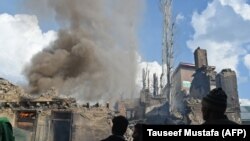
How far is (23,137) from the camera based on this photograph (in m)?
24.7

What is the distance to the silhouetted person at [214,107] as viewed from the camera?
319cm

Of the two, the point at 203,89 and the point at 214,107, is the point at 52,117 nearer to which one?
the point at 203,89

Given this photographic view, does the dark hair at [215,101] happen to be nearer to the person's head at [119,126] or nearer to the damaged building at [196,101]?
the person's head at [119,126]

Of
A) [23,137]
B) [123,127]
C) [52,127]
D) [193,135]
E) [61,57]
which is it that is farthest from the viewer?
[61,57]

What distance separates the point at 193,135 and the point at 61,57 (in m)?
33.6

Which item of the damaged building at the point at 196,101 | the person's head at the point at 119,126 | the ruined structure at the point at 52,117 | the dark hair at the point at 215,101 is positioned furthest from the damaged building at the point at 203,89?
the dark hair at the point at 215,101

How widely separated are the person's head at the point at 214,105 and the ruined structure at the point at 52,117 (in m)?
25.8

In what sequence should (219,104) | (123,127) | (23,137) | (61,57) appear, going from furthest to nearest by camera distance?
(61,57) < (23,137) < (123,127) < (219,104)

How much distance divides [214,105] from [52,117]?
86.7ft

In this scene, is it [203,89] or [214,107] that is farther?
[203,89]

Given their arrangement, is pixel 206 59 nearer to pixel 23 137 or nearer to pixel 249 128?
pixel 23 137

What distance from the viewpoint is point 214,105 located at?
128 inches

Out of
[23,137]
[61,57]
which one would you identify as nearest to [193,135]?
[23,137]

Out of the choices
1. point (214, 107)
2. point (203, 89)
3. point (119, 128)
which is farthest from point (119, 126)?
point (203, 89)
